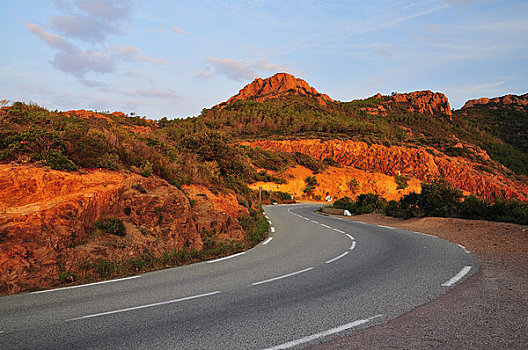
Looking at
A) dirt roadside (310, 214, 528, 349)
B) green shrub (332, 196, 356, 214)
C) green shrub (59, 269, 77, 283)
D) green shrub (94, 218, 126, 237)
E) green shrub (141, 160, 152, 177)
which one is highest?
green shrub (141, 160, 152, 177)

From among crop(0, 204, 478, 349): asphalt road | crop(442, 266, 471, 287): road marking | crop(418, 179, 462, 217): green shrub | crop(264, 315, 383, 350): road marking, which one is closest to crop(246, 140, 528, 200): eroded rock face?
crop(418, 179, 462, 217): green shrub

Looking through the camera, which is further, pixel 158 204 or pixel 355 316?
pixel 158 204

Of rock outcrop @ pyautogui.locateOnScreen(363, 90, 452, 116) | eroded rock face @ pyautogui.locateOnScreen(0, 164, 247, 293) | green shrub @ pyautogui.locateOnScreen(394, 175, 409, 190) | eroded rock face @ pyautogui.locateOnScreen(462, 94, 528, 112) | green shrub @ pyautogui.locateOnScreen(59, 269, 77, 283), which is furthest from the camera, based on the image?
eroded rock face @ pyautogui.locateOnScreen(462, 94, 528, 112)

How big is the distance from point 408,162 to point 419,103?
86.7m

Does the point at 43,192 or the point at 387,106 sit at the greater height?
the point at 387,106

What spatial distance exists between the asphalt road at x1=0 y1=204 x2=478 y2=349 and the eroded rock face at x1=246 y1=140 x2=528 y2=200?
62.9 metres

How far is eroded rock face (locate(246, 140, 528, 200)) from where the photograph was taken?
61594 mm

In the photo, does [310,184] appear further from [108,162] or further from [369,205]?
[108,162]

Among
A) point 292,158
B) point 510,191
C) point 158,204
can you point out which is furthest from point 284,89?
point 158,204

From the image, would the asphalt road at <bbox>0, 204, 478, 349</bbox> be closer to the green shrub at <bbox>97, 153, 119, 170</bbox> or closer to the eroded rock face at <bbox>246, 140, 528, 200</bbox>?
the green shrub at <bbox>97, 153, 119, 170</bbox>

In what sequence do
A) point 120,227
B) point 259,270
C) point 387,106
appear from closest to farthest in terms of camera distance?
point 259,270 → point 120,227 → point 387,106

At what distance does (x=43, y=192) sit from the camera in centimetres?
802

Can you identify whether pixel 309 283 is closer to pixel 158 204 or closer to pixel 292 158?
pixel 158 204

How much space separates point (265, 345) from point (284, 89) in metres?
139
